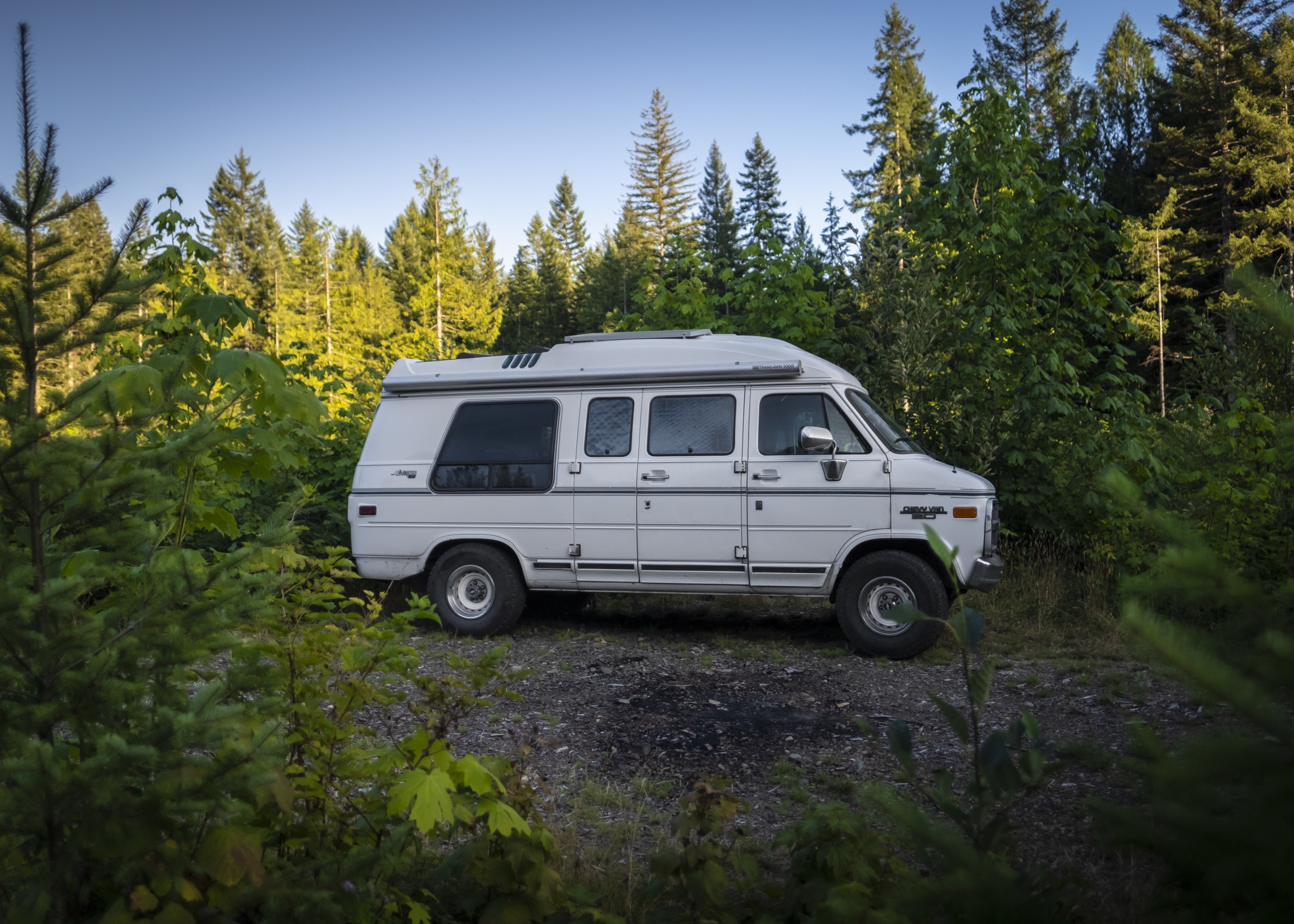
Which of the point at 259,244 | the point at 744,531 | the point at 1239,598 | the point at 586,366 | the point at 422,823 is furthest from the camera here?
the point at 259,244

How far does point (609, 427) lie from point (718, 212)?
43.6 metres

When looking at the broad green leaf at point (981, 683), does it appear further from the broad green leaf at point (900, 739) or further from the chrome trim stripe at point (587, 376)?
the chrome trim stripe at point (587, 376)

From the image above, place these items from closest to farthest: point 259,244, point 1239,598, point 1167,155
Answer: point 1239,598 → point 1167,155 → point 259,244

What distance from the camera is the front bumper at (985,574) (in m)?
6.73

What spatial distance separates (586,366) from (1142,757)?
659 centimetres

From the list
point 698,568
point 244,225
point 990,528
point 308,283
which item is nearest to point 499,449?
point 698,568

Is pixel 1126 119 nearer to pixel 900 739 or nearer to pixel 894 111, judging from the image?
pixel 894 111

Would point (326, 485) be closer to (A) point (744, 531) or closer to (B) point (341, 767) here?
(A) point (744, 531)

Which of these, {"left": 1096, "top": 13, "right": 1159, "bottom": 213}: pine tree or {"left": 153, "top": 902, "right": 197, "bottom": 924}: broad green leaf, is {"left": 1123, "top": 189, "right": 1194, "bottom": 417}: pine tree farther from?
{"left": 153, "top": 902, "right": 197, "bottom": 924}: broad green leaf

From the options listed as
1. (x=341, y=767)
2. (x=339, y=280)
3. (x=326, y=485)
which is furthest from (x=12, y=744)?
(x=339, y=280)

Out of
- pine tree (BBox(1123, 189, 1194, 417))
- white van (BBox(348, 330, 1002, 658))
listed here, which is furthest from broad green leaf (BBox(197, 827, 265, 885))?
pine tree (BBox(1123, 189, 1194, 417))

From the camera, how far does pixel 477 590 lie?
8164 mm

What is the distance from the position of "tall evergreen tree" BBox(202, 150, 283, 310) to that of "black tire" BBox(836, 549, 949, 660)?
4459 cm

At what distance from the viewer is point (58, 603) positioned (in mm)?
1800
